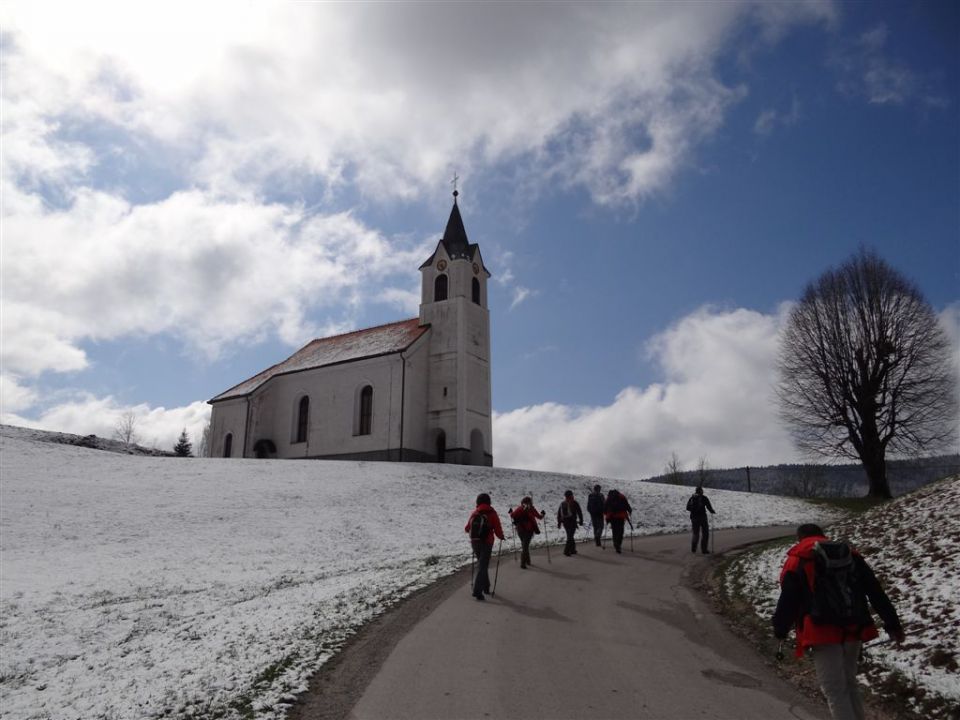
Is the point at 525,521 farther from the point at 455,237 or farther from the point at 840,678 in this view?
the point at 455,237

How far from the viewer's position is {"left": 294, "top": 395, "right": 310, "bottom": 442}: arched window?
1750 inches

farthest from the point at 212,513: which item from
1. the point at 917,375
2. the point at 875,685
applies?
the point at 917,375

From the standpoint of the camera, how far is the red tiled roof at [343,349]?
4378 cm

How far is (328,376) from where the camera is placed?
44312 millimetres

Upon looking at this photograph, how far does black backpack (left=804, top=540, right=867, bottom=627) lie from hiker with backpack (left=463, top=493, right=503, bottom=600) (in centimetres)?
680

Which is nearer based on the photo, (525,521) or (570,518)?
(525,521)

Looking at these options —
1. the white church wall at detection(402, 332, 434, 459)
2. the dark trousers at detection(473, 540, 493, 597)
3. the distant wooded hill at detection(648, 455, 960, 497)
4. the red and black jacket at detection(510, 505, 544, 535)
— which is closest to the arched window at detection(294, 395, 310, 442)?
the white church wall at detection(402, 332, 434, 459)

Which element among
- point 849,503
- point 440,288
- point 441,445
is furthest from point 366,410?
point 849,503

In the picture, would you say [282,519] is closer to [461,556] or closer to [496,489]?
[461,556]

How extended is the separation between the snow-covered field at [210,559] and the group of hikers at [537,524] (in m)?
1.55

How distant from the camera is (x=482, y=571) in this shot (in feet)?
40.3

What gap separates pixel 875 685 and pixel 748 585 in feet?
17.2

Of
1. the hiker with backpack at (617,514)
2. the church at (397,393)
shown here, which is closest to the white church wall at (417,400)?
the church at (397,393)

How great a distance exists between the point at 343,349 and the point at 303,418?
5167mm
